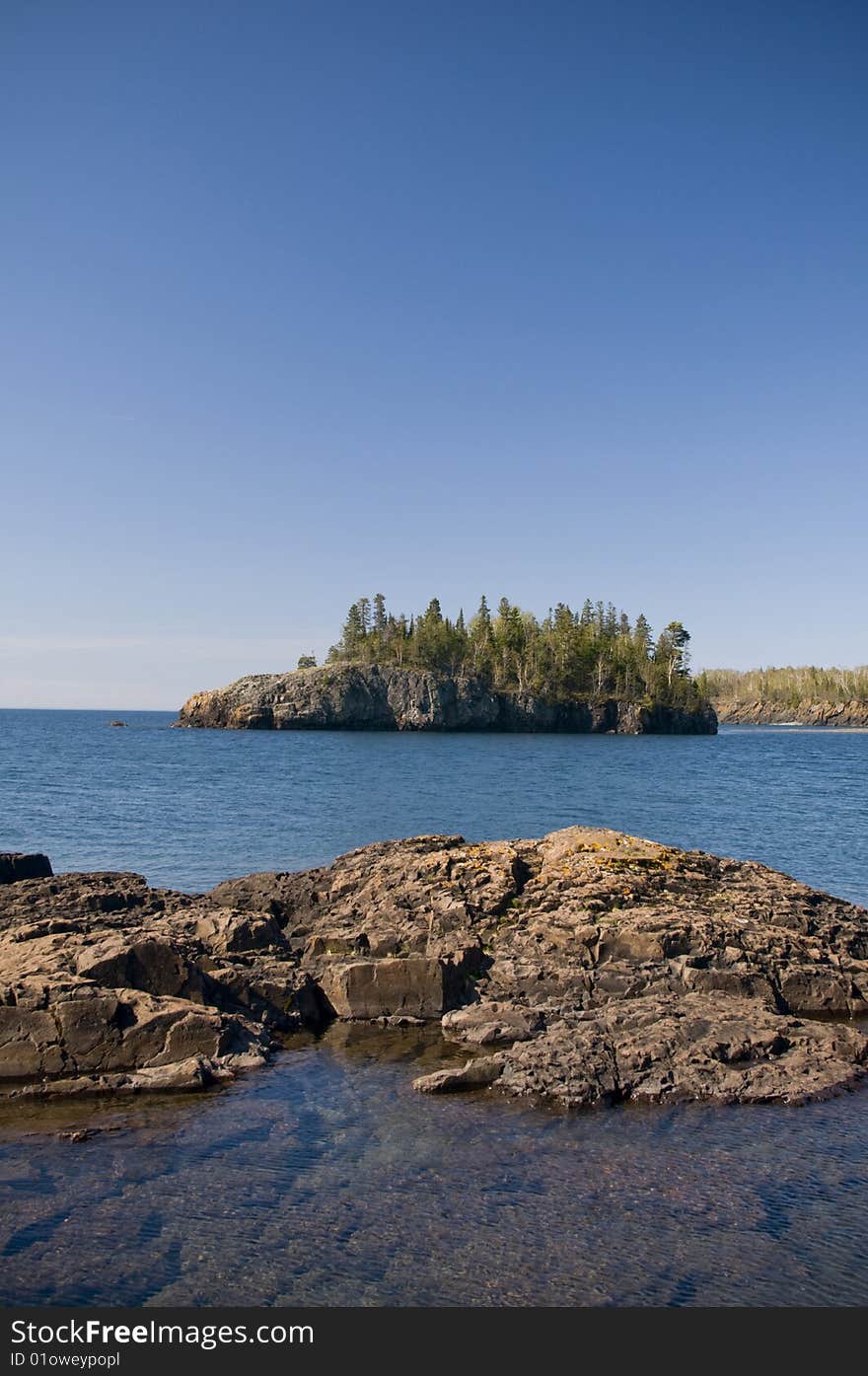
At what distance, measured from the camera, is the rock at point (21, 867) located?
26.0 m

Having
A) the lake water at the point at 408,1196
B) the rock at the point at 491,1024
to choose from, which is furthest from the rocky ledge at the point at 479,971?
the lake water at the point at 408,1196

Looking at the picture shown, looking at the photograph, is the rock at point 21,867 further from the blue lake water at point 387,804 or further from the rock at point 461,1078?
the rock at point 461,1078

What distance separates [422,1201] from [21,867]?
66.1 ft

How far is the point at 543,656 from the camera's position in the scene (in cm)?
16112

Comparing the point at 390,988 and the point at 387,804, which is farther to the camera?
the point at 387,804

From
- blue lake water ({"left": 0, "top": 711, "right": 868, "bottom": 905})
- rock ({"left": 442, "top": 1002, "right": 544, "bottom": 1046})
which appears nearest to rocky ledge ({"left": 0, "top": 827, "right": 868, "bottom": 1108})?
rock ({"left": 442, "top": 1002, "right": 544, "bottom": 1046})

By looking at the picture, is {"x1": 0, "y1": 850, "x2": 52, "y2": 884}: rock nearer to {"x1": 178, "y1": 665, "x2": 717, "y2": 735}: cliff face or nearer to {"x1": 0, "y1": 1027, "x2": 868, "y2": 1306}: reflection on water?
{"x1": 0, "y1": 1027, "x2": 868, "y2": 1306}: reflection on water

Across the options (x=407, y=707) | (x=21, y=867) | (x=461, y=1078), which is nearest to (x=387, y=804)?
(x=21, y=867)

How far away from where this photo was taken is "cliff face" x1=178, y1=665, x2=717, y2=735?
155 m

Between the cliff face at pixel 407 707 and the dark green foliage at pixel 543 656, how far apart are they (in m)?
3.29

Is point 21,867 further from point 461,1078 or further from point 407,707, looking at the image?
point 407,707

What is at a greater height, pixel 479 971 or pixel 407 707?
pixel 407 707

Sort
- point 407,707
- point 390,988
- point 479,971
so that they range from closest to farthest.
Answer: point 390,988
point 479,971
point 407,707

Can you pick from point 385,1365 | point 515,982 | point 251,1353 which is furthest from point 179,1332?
point 515,982
